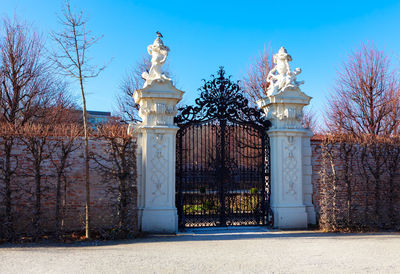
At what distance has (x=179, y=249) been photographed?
687 centimetres

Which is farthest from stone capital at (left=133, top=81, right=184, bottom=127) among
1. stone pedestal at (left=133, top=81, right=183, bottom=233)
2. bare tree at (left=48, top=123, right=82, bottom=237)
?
bare tree at (left=48, top=123, right=82, bottom=237)

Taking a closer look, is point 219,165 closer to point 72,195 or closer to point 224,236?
point 224,236

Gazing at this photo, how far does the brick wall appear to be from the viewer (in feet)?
26.6

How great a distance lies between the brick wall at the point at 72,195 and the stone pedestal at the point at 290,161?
3595 mm

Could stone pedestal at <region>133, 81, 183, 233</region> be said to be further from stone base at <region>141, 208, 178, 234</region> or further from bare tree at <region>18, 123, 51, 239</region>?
bare tree at <region>18, 123, 51, 239</region>

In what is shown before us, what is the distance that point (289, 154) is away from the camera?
→ 9.40 metres

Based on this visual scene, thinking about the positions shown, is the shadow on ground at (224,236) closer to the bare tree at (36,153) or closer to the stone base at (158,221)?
the stone base at (158,221)

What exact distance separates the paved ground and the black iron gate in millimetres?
1076

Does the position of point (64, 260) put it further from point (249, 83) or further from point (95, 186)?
point (249, 83)

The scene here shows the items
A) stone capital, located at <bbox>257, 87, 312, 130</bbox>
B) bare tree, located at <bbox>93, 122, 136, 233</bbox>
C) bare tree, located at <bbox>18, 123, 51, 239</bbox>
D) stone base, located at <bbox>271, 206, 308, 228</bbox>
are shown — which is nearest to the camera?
bare tree, located at <bbox>18, 123, 51, 239</bbox>

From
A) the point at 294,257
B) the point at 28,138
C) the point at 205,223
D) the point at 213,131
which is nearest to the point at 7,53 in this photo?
the point at 28,138

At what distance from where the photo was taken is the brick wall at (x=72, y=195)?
8.12m

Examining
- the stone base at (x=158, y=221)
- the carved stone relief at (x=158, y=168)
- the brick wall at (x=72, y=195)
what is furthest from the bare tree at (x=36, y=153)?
the carved stone relief at (x=158, y=168)

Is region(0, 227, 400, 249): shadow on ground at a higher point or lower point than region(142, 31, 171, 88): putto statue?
lower
